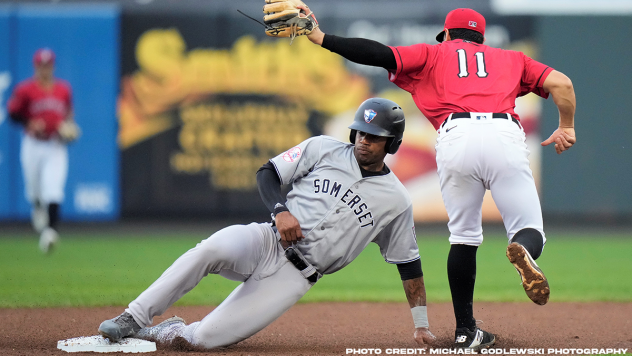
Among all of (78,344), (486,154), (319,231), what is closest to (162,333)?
(78,344)

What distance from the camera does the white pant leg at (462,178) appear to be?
11.4 ft

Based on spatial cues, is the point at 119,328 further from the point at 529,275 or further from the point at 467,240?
the point at 529,275

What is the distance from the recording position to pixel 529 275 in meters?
3.11

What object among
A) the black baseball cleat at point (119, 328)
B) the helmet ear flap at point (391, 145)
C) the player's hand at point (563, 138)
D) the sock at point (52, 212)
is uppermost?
the player's hand at point (563, 138)

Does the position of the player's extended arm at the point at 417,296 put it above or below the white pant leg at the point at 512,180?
below

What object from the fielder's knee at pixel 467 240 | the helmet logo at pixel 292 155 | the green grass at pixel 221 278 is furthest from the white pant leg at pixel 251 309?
the green grass at pixel 221 278

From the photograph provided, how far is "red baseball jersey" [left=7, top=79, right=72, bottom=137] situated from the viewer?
9328 mm

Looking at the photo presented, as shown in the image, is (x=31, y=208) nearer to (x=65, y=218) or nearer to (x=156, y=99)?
(x=65, y=218)

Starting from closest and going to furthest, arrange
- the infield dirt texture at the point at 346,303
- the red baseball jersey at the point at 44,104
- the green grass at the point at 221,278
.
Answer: the infield dirt texture at the point at 346,303 → the green grass at the point at 221,278 → the red baseball jersey at the point at 44,104

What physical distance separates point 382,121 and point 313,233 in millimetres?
686

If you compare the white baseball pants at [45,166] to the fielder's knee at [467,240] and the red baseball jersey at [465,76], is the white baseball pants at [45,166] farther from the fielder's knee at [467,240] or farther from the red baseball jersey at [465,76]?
the fielder's knee at [467,240]

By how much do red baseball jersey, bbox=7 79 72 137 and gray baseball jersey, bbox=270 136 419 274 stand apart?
633 cm

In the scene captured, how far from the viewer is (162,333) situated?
151 inches

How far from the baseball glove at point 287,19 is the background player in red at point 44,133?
5.84 meters
